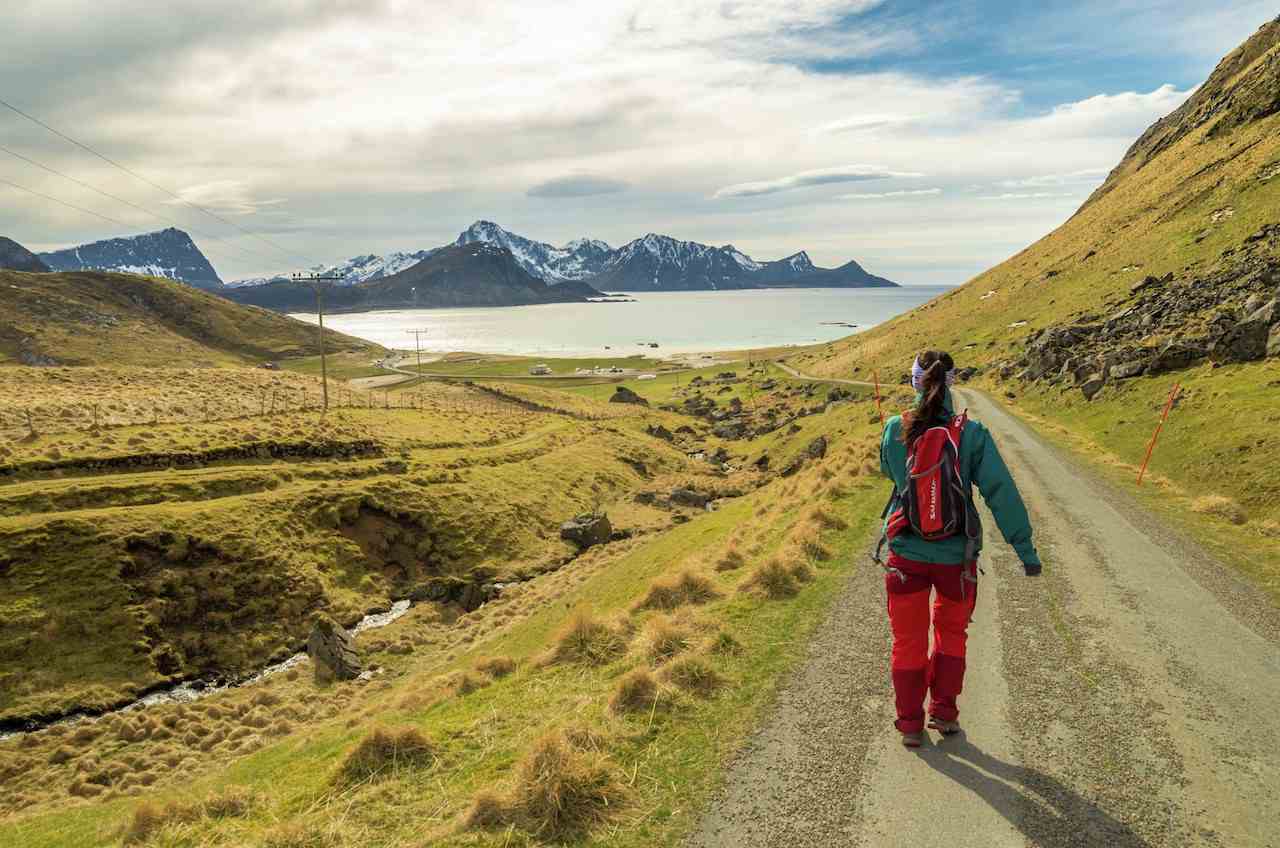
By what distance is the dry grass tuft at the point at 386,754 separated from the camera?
29.6 feet

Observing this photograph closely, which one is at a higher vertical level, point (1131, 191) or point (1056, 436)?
point (1131, 191)

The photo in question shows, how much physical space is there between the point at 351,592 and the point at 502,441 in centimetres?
3042

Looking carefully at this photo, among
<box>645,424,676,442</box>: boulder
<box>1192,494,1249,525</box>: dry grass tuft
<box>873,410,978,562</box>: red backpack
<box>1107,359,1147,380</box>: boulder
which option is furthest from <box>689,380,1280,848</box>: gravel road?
<box>645,424,676,442</box>: boulder

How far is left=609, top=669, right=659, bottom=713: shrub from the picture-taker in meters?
9.09

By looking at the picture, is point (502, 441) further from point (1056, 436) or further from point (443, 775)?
point (443, 775)

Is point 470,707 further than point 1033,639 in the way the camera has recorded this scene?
Yes

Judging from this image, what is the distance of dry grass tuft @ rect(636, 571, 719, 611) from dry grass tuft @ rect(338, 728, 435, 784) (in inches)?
270

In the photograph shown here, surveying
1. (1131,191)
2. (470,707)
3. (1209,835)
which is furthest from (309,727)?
(1131,191)

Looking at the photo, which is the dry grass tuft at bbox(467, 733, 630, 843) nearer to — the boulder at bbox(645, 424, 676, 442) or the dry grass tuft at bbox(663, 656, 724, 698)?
the dry grass tuft at bbox(663, 656, 724, 698)

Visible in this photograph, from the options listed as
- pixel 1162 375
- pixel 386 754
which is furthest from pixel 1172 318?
pixel 386 754

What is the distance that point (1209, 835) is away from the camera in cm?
572

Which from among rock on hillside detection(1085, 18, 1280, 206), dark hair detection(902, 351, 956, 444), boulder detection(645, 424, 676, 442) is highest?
rock on hillside detection(1085, 18, 1280, 206)

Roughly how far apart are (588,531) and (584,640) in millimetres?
31938

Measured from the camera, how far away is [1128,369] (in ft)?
144
